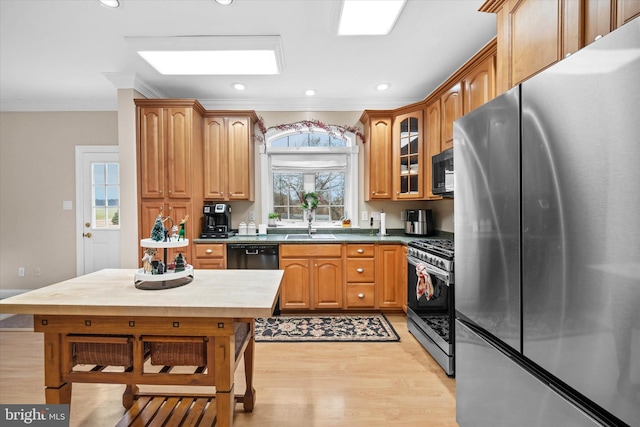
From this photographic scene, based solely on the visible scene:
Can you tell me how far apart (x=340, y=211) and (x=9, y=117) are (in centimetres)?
479

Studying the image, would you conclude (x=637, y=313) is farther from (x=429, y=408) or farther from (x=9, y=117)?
(x=9, y=117)

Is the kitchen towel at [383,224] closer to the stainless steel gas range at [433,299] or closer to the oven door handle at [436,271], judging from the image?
the stainless steel gas range at [433,299]

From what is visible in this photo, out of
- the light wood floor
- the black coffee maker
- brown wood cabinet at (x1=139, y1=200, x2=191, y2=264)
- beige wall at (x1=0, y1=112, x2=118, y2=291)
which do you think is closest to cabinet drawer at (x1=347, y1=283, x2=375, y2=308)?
the light wood floor

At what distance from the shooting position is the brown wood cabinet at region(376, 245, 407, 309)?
3.54 meters

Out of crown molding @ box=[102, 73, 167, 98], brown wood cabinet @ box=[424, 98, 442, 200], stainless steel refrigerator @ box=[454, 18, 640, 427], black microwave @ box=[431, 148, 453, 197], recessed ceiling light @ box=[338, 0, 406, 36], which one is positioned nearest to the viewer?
stainless steel refrigerator @ box=[454, 18, 640, 427]

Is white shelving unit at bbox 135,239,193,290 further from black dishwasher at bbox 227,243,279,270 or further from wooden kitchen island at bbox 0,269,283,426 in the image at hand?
black dishwasher at bbox 227,243,279,270

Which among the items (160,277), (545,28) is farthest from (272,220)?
(545,28)

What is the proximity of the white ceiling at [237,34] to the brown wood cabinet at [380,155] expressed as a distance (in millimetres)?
350

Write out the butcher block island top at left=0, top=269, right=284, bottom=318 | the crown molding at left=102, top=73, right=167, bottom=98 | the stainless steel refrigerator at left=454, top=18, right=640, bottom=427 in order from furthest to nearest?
the crown molding at left=102, top=73, right=167, bottom=98, the butcher block island top at left=0, top=269, right=284, bottom=318, the stainless steel refrigerator at left=454, top=18, right=640, bottom=427

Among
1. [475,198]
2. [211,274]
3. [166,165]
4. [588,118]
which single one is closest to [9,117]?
[166,165]

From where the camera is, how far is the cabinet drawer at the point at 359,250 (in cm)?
355

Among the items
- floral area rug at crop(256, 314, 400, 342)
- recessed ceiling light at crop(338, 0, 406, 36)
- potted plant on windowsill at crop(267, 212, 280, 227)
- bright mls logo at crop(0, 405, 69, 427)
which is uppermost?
recessed ceiling light at crop(338, 0, 406, 36)

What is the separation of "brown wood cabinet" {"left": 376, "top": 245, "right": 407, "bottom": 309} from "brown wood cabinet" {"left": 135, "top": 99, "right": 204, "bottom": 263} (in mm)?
2179

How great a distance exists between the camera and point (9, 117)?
4270mm
